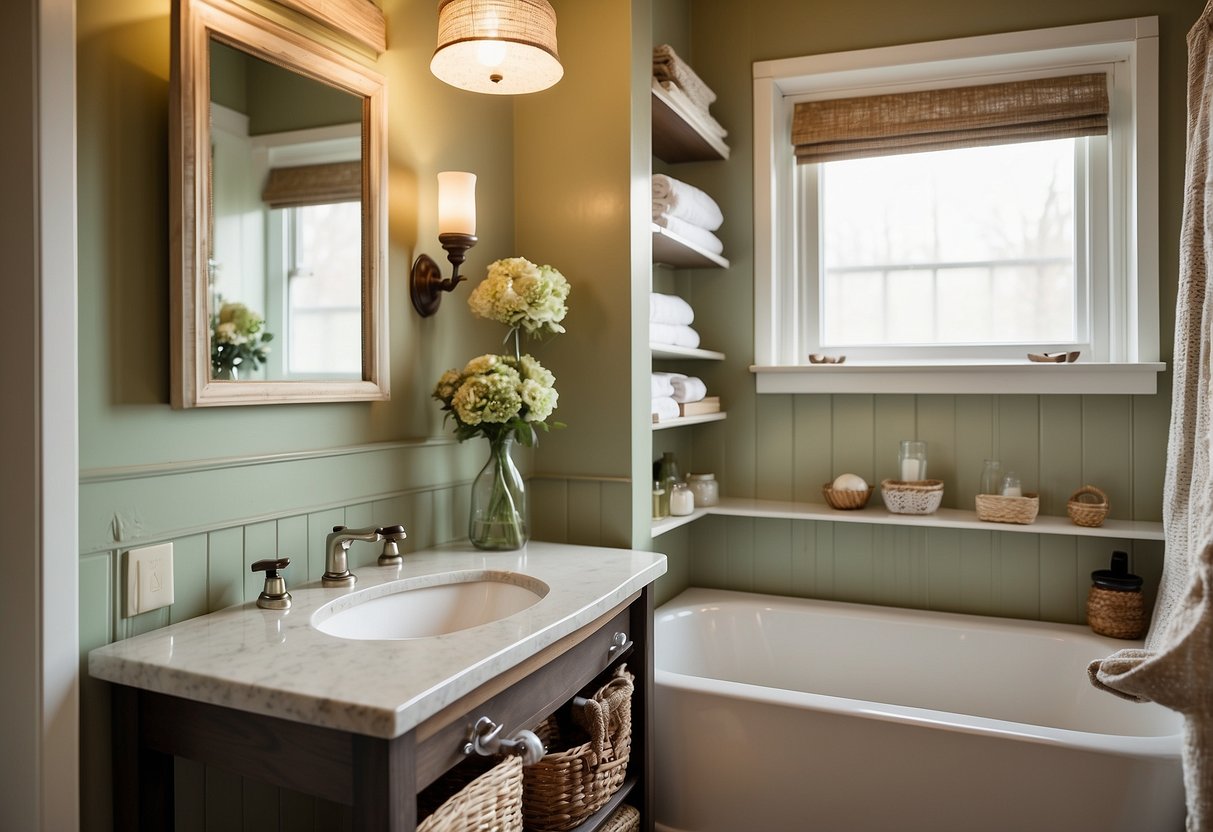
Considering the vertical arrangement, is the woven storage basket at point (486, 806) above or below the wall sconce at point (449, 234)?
below

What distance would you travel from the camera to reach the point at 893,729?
1881 mm

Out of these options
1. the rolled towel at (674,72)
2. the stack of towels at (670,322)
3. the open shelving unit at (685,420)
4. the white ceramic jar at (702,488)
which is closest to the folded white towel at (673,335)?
the stack of towels at (670,322)

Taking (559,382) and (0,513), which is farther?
(559,382)

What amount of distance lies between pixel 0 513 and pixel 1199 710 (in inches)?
70.1

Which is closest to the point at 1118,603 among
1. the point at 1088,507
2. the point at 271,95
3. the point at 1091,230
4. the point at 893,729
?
the point at 1088,507

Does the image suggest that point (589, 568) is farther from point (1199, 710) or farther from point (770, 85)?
point (770, 85)

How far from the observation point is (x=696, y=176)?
3.04 m

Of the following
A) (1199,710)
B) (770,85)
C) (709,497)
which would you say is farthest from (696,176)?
(1199,710)

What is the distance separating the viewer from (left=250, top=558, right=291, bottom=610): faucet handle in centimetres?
144

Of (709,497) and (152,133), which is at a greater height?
(152,133)

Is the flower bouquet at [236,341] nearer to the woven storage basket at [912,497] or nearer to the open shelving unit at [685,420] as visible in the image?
the open shelving unit at [685,420]

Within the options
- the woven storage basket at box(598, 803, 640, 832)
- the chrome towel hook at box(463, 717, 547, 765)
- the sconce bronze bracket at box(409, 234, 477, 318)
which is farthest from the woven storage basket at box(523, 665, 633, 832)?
the sconce bronze bracket at box(409, 234, 477, 318)

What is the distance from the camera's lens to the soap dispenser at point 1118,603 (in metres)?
2.39

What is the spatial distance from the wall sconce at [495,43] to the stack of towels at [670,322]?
31.2 inches
